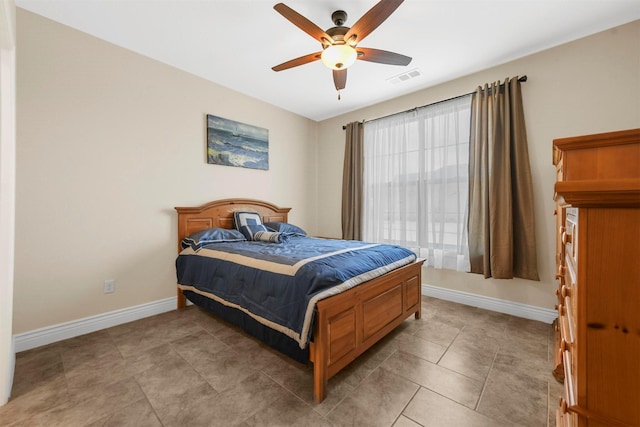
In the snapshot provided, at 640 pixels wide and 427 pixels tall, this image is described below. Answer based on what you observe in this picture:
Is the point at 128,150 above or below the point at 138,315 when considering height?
above

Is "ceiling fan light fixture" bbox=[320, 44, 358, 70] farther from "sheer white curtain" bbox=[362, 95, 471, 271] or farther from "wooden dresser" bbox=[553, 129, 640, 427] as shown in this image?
"wooden dresser" bbox=[553, 129, 640, 427]

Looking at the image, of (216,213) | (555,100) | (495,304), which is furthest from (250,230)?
(555,100)

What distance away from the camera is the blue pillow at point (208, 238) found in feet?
8.88

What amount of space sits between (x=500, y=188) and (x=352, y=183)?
1.89 meters

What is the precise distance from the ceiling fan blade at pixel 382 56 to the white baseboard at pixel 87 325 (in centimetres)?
310

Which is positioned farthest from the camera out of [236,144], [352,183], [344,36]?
[352,183]

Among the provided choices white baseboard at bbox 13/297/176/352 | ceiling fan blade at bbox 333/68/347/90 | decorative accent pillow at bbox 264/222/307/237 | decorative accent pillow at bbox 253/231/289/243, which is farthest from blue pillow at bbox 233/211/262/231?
ceiling fan blade at bbox 333/68/347/90

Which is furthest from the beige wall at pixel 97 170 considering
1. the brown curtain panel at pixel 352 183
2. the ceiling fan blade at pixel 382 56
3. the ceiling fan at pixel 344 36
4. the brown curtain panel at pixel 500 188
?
the brown curtain panel at pixel 500 188

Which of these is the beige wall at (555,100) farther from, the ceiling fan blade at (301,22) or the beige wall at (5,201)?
the beige wall at (5,201)

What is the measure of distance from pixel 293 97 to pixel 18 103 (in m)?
2.70

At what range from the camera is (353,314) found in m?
1.75

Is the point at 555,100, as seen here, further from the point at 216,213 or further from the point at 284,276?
the point at 216,213

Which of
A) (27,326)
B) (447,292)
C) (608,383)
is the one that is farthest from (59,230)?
(447,292)

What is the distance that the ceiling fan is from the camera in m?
1.67
